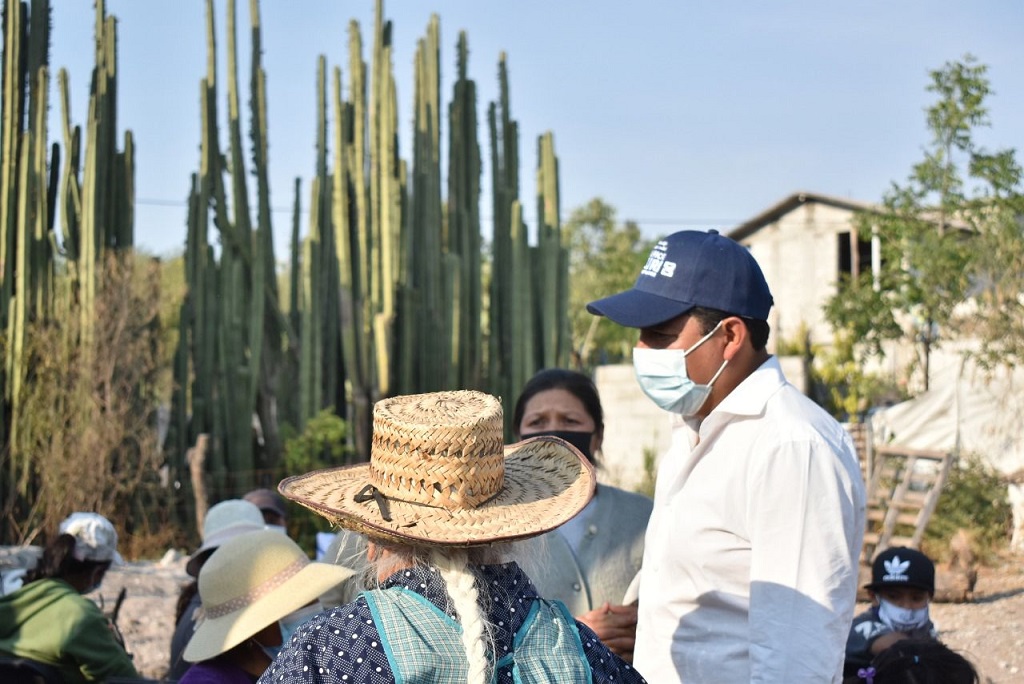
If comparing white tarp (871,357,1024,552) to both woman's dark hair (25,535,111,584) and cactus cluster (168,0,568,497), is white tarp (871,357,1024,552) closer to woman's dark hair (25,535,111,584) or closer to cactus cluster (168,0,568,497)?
cactus cluster (168,0,568,497)

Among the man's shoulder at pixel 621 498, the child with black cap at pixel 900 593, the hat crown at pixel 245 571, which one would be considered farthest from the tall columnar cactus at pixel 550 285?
the hat crown at pixel 245 571

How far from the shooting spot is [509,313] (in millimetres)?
12906

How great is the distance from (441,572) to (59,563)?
3246 millimetres

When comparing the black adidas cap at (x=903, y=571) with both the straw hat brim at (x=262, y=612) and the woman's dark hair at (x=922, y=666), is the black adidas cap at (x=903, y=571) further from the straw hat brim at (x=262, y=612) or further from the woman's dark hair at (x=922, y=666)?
the straw hat brim at (x=262, y=612)

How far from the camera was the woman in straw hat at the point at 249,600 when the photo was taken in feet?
9.71

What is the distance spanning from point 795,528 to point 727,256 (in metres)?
0.64

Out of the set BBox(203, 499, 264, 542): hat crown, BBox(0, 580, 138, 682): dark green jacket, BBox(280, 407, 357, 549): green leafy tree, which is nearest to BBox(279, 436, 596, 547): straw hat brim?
BBox(0, 580, 138, 682): dark green jacket

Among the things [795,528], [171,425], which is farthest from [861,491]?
[171,425]

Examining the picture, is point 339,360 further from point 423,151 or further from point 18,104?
point 18,104

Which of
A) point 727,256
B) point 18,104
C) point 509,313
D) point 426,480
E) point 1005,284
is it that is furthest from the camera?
point 509,313

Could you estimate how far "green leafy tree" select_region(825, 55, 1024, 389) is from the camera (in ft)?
39.4

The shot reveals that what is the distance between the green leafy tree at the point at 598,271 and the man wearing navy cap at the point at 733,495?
9387 mm

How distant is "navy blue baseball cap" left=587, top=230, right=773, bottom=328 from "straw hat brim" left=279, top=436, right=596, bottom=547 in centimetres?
55


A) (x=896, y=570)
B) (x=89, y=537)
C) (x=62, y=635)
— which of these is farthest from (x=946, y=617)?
(x=62, y=635)
